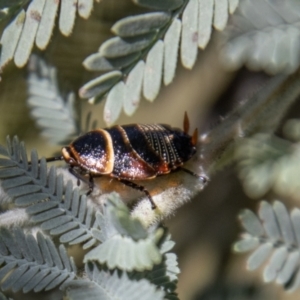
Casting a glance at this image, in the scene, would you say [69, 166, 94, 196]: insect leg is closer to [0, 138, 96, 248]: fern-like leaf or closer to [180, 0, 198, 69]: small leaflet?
[0, 138, 96, 248]: fern-like leaf

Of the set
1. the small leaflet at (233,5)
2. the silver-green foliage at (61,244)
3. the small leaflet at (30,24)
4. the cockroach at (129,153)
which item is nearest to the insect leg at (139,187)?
the cockroach at (129,153)

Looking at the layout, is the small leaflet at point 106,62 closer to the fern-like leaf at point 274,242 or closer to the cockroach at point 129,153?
the cockroach at point 129,153

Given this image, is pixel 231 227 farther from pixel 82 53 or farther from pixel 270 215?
pixel 270 215

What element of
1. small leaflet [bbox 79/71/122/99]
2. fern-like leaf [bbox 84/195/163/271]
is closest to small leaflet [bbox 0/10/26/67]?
small leaflet [bbox 79/71/122/99]

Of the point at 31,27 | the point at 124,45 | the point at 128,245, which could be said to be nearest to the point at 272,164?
the point at 128,245

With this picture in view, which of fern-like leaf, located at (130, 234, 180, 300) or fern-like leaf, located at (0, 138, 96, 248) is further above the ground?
fern-like leaf, located at (0, 138, 96, 248)
